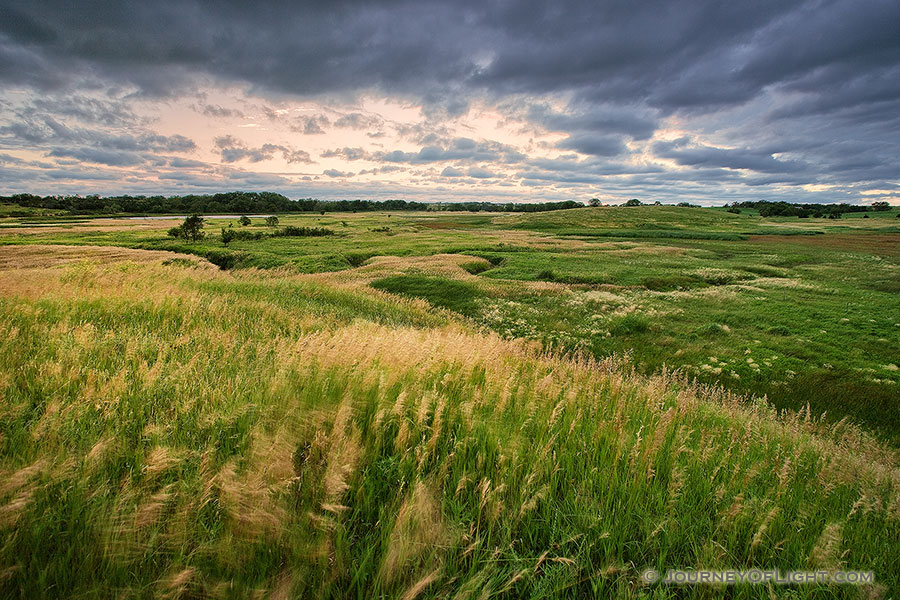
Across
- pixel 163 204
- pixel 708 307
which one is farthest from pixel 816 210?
pixel 163 204

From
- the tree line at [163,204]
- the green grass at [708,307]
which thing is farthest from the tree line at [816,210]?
the green grass at [708,307]

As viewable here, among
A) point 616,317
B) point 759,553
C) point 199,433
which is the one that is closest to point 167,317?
point 199,433

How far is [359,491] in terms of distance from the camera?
9.94 feet

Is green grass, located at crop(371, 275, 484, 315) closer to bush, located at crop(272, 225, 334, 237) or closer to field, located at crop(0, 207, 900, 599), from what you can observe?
field, located at crop(0, 207, 900, 599)

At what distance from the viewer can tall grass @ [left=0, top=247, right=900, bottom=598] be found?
227cm

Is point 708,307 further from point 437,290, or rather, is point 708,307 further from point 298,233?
point 298,233

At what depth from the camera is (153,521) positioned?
2312 millimetres

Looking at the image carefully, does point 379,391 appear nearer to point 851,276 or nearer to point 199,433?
point 199,433

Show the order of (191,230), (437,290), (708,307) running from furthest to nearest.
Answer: (191,230)
(437,290)
(708,307)

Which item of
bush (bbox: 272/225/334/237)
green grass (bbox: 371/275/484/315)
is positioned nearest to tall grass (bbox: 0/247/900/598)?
green grass (bbox: 371/275/484/315)

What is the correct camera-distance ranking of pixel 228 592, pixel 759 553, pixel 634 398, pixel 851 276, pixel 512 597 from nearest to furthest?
pixel 228 592, pixel 512 597, pixel 759 553, pixel 634 398, pixel 851 276

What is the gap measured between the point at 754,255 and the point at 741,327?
45.4 metres

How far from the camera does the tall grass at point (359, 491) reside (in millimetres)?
2268

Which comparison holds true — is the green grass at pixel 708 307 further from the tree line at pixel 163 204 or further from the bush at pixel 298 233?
the tree line at pixel 163 204
